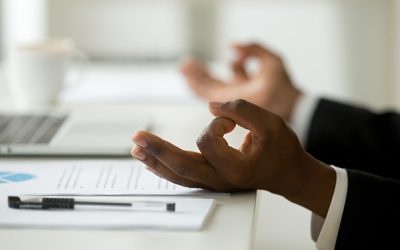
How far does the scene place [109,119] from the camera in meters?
1.13

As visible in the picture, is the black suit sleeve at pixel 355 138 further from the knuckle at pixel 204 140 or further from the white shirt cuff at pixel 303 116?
the knuckle at pixel 204 140

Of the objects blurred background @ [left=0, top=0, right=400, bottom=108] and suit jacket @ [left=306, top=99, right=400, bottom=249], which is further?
blurred background @ [left=0, top=0, right=400, bottom=108]

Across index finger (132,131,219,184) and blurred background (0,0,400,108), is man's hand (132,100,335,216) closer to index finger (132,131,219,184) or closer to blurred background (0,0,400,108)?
index finger (132,131,219,184)

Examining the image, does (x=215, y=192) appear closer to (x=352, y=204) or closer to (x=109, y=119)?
(x=352, y=204)

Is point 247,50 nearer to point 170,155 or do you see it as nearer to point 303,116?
point 303,116

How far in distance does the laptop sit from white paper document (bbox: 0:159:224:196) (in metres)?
0.03

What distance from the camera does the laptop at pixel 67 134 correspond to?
0.91 metres

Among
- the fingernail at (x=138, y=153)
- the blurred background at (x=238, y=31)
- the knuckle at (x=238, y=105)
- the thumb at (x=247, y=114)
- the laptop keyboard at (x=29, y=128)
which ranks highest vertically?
the knuckle at (x=238, y=105)

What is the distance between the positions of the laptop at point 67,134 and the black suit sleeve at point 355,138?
35cm

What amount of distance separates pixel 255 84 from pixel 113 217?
0.88 metres

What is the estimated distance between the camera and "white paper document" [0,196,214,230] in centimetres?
62

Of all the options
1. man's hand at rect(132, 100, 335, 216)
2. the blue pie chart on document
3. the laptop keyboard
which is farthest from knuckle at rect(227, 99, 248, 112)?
the laptop keyboard

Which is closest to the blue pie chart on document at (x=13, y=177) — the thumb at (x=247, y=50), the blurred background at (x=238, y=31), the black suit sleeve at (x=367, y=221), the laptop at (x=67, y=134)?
the laptop at (x=67, y=134)

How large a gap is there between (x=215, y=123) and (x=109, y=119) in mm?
469
